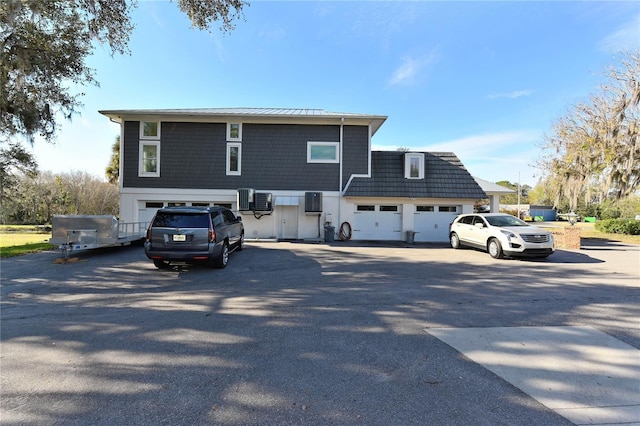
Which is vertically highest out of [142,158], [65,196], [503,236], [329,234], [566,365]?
[142,158]

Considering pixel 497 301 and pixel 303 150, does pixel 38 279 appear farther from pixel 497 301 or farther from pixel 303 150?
pixel 303 150

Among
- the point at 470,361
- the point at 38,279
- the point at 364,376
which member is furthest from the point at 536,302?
the point at 38,279

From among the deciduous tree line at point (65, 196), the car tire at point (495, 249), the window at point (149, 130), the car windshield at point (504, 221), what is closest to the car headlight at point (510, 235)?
the car tire at point (495, 249)

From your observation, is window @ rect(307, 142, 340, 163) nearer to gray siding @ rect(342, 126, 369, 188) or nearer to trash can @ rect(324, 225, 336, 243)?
gray siding @ rect(342, 126, 369, 188)

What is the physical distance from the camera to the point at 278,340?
4.20 metres

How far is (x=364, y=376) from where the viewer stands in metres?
3.27

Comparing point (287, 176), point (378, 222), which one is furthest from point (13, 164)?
point (378, 222)

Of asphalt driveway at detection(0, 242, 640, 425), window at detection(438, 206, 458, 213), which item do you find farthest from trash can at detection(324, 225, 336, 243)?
asphalt driveway at detection(0, 242, 640, 425)

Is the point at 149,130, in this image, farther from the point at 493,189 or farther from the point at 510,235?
the point at 493,189

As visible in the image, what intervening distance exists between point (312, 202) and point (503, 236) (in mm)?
8876

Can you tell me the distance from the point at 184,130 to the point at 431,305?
53.6ft

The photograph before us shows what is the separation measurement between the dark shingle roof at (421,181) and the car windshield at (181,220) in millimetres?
9863

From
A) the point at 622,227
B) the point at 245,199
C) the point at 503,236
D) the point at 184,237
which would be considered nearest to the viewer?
the point at 184,237

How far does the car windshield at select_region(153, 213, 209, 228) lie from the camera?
8375mm
